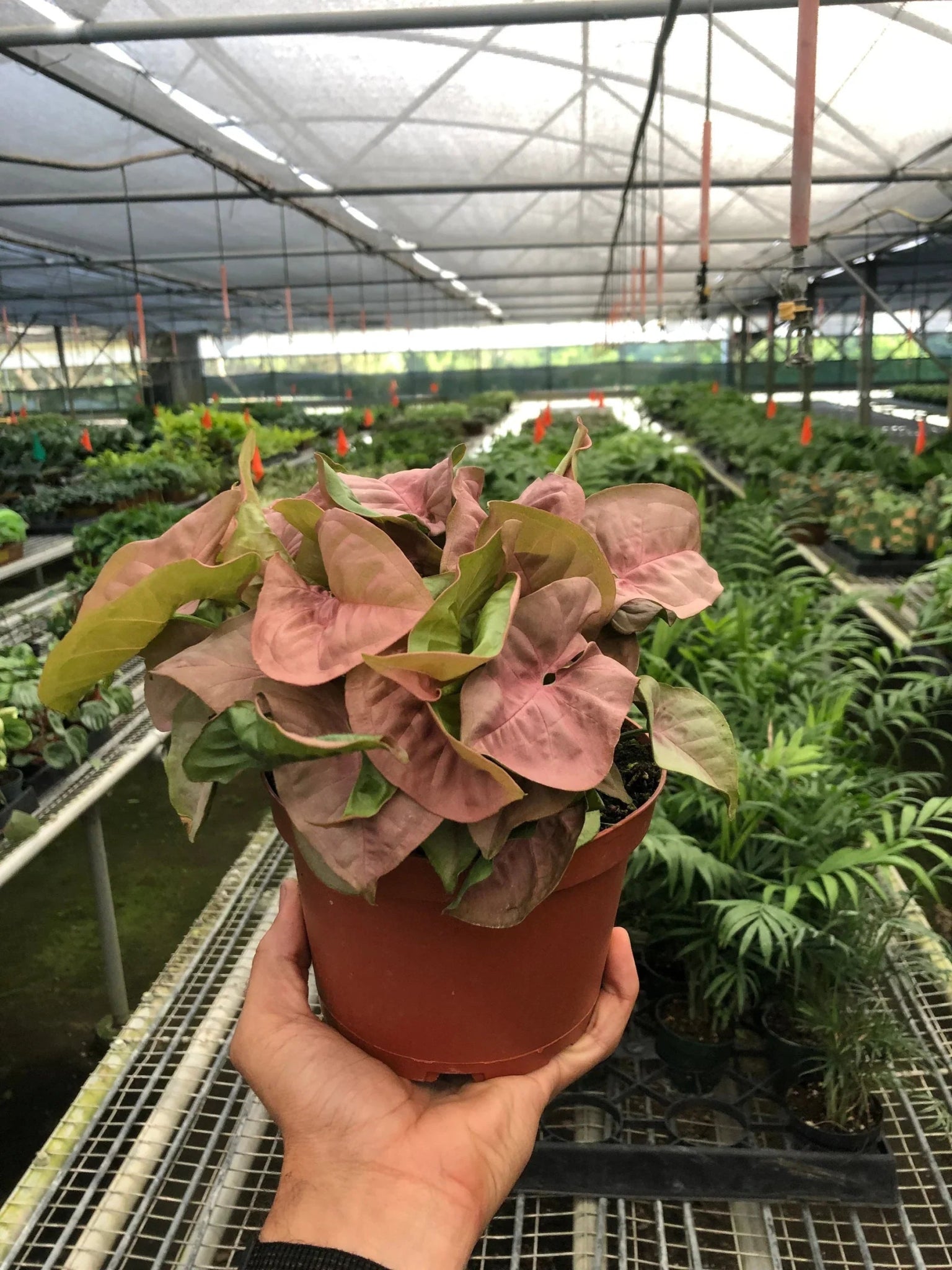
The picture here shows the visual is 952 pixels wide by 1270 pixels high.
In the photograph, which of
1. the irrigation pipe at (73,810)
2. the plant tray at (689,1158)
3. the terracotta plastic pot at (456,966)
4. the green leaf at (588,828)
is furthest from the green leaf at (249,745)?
the irrigation pipe at (73,810)

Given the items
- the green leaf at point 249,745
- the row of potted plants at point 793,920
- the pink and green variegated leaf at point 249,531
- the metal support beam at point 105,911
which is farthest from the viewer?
the metal support beam at point 105,911

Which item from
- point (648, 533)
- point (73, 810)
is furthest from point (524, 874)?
point (73, 810)

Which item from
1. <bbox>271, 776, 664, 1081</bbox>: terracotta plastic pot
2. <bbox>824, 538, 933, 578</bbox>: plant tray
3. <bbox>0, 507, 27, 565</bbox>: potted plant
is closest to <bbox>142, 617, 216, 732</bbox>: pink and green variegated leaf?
<bbox>271, 776, 664, 1081</bbox>: terracotta plastic pot

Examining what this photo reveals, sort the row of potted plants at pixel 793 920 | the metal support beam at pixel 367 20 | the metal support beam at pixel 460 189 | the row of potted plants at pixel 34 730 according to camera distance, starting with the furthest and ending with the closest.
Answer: the metal support beam at pixel 460 189 < the metal support beam at pixel 367 20 < the row of potted plants at pixel 34 730 < the row of potted plants at pixel 793 920

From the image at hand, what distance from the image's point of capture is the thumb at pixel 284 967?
87 cm

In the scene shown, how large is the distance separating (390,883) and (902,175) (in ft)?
24.9

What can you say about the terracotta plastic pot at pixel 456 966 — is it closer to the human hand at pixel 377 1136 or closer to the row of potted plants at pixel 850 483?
the human hand at pixel 377 1136

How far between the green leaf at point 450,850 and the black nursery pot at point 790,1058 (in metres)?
0.77

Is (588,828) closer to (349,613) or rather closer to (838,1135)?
(349,613)

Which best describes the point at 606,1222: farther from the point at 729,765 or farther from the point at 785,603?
the point at 785,603

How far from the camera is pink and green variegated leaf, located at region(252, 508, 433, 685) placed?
2.14 feet

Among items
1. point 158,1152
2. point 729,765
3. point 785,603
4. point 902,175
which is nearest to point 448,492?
point 729,765

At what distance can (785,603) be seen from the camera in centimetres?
254

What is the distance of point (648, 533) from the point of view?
838 millimetres
